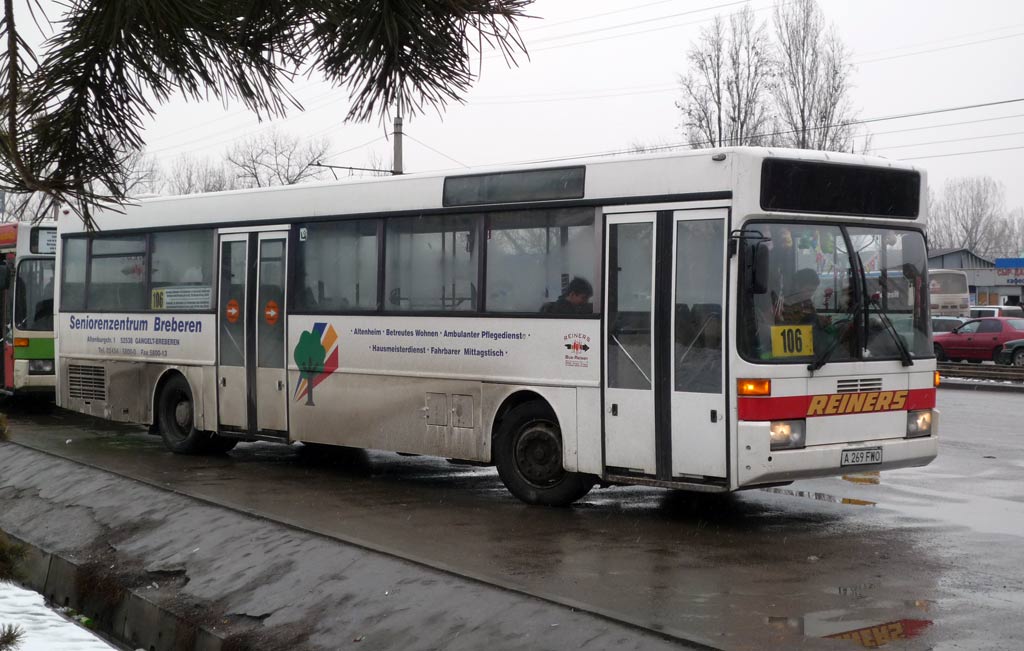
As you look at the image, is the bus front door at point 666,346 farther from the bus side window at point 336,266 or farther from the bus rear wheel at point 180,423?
the bus rear wheel at point 180,423

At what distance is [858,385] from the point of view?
32.1 feet

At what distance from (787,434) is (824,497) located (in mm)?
2565

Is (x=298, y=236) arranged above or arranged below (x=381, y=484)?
above

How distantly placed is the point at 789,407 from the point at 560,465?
7.46 ft

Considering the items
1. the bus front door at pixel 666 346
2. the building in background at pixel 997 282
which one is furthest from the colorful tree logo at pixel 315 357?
the building in background at pixel 997 282

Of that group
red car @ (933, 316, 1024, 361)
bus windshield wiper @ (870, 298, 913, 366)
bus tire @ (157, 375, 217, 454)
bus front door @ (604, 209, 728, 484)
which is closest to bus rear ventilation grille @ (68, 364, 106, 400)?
bus tire @ (157, 375, 217, 454)

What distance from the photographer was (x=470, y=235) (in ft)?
37.4

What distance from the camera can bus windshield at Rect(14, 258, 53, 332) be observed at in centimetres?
2059

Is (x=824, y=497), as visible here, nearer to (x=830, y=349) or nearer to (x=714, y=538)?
(x=830, y=349)

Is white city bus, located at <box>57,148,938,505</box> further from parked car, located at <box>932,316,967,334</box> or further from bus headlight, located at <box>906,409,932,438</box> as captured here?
parked car, located at <box>932,316,967,334</box>

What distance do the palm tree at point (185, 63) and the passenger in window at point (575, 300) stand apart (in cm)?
629

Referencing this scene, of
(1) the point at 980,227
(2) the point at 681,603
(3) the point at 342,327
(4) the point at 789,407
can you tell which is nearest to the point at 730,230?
(4) the point at 789,407

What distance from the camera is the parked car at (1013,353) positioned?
119ft

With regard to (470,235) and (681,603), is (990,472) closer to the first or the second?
(470,235)
